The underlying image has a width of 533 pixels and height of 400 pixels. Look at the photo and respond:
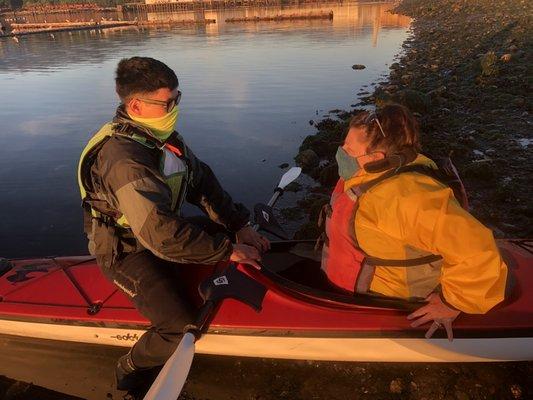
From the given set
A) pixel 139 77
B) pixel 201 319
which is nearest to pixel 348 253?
pixel 201 319

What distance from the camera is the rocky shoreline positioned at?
5936 mm

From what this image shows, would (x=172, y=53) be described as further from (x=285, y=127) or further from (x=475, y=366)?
(x=475, y=366)

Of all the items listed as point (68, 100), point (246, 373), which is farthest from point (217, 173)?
point (68, 100)

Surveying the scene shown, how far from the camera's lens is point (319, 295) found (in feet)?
10.5

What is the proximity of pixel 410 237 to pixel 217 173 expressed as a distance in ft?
21.4

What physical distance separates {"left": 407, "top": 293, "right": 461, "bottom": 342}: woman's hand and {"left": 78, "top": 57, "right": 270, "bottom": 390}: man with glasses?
4.38 ft

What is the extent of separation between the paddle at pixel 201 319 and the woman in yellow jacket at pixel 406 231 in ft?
2.62

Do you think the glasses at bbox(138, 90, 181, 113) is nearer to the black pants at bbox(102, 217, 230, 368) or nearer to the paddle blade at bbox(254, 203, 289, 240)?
the black pants at bbox(102, 217, 230, 368)

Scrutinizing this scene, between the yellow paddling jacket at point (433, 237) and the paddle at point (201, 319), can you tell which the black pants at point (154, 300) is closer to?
the paddle at point (201, 319)

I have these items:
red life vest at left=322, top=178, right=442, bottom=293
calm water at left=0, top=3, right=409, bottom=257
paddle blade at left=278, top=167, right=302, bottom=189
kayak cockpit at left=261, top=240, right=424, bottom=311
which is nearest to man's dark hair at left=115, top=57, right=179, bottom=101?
red life vest at left=322, top=178, right=442, bottom=293

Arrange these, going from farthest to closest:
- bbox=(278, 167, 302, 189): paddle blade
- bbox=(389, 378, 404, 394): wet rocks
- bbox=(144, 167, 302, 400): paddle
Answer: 1. bbox=(278, 167, 302, 189): paddle blade
2. bbox=(389, 378, 404, 394): wet rocks
3. bbox=(144, 167, 302, 400): paddle

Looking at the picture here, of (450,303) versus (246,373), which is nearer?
(450,303)

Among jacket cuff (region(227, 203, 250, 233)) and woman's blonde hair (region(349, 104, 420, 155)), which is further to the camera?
jacket cuff (region(227, 203, 250, 233))

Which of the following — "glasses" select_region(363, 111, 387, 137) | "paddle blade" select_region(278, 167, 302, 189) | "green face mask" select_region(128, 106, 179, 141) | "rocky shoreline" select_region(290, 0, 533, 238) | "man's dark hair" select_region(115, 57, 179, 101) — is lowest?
"rocky shoreline" select_region(290, 0, 533, 238)
